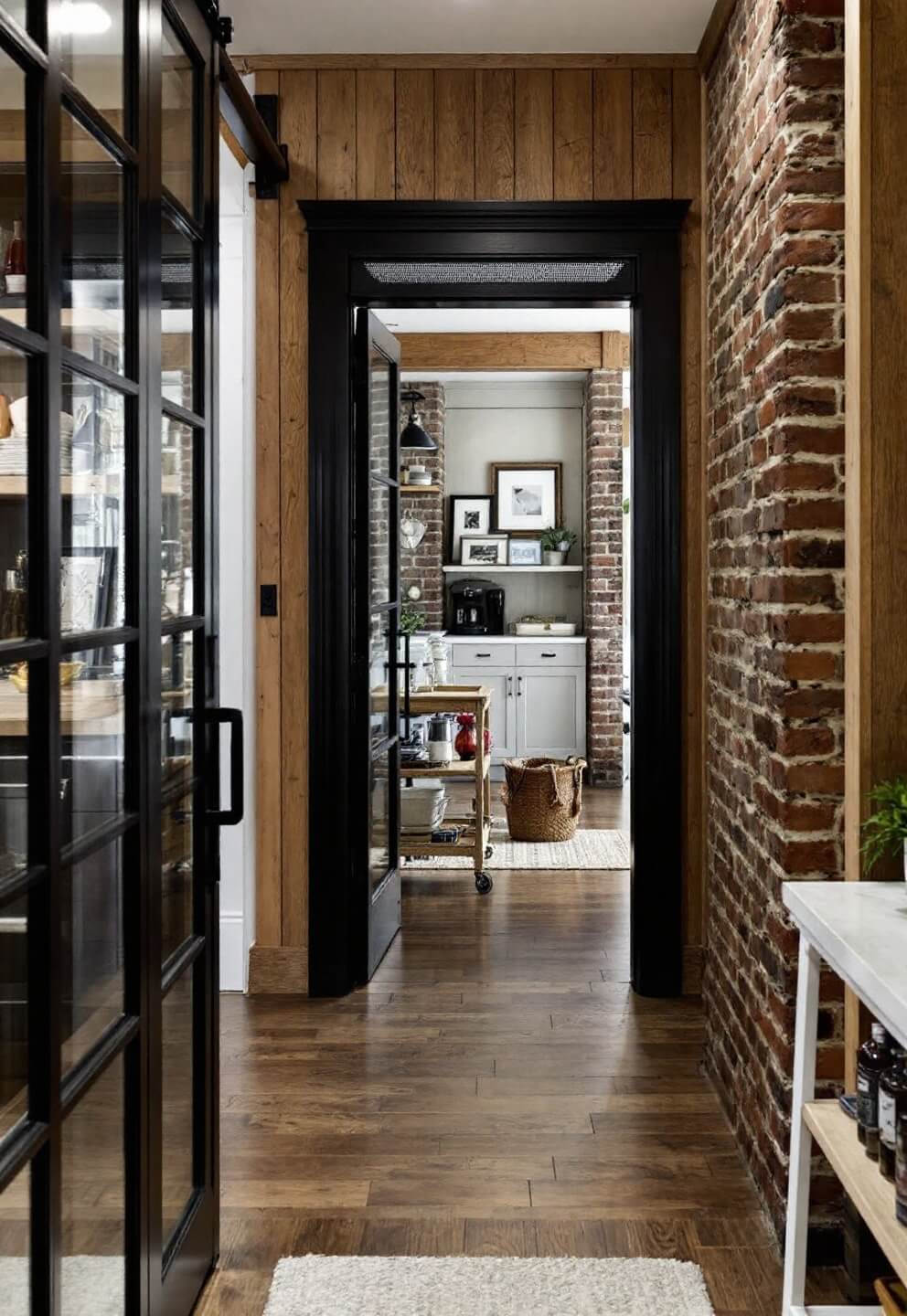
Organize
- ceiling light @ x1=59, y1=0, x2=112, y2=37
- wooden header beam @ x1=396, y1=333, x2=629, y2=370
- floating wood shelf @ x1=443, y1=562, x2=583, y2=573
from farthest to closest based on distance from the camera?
floating wood shelf @ x1=443, y1=562, x2=583, y2=573
wooden header beam @ x1=396, y1=333, x2=629, y2=370
ceiling light @ x1=59, y1=0, x2=112, y2=37

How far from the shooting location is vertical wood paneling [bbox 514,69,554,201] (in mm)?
3664

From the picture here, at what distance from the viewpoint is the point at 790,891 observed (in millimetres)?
1948

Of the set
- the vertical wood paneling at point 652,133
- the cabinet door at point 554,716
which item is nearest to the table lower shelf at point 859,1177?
the vertical wood paneling at point 652,133

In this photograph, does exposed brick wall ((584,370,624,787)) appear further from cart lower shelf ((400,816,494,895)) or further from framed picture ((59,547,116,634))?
framed picture ((59,547,116,634))

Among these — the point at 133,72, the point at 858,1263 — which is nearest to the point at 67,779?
the point at 133,72

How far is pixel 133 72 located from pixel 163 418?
1.64 ft

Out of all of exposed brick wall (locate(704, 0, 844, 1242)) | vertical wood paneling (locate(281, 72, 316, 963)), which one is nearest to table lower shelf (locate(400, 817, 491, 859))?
vertical wood paneling (locate(281, 72, 316, 963))

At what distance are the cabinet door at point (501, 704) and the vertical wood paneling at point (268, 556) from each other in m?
4.36

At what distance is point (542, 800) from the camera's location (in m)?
5.95

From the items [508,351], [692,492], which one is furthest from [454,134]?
[508,351]

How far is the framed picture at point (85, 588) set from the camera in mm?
1493

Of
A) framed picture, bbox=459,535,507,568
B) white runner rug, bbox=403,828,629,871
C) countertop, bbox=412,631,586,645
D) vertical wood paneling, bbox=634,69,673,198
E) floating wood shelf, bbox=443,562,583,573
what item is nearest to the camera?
vertical wood paneling, bbox=634,69,673,198

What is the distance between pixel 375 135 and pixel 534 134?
1.60 feet

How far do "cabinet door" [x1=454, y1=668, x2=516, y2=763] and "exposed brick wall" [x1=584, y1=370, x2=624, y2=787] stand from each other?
1.69ft
